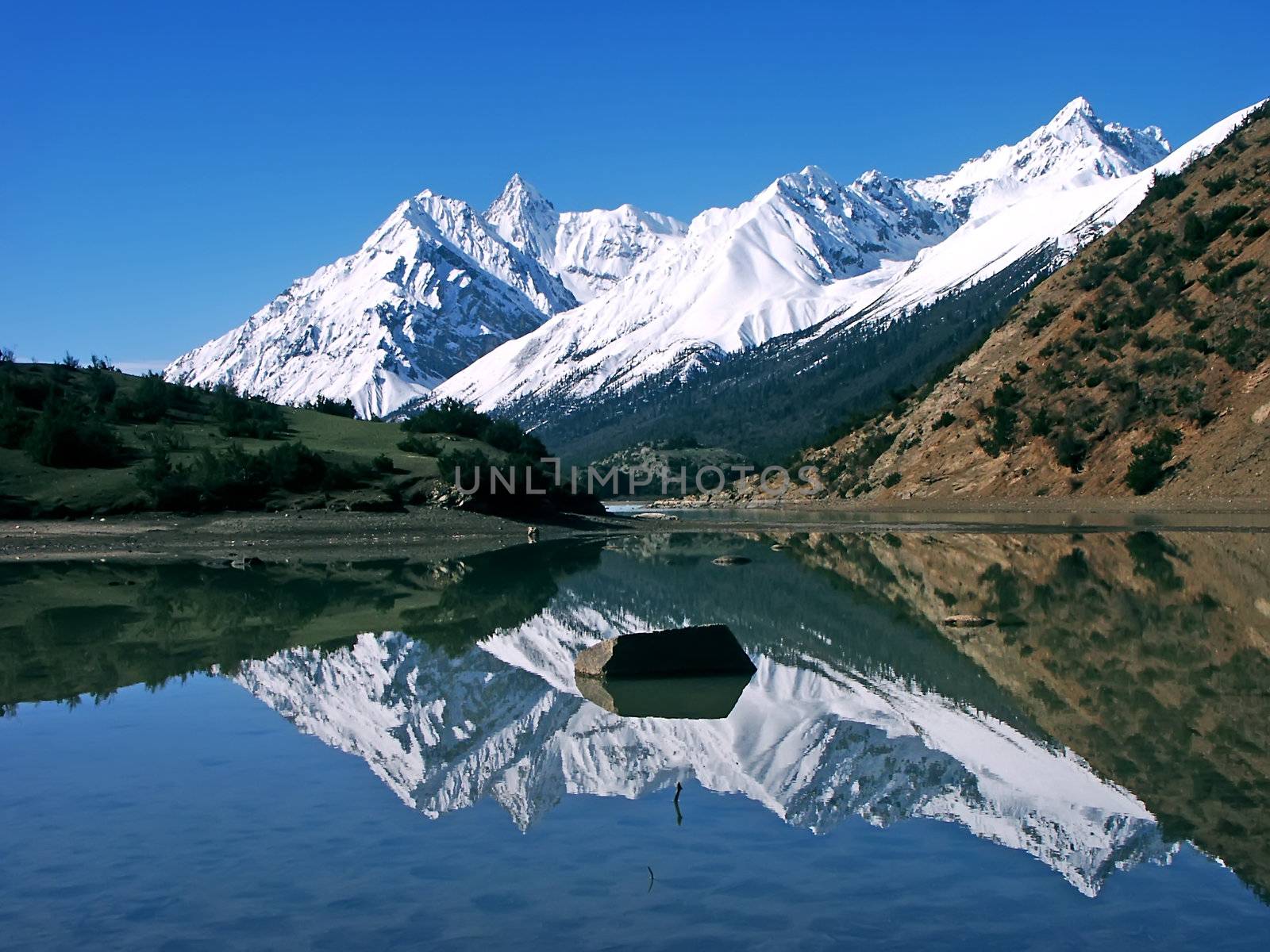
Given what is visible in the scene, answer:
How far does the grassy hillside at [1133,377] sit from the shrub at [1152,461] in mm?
93

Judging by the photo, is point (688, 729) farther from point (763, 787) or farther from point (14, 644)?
point (14, 644)

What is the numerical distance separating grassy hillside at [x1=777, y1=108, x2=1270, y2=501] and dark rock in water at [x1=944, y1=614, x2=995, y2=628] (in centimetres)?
4207

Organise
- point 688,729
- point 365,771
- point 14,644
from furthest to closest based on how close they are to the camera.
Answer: point 14,644 < point 688,729 < point 365,771

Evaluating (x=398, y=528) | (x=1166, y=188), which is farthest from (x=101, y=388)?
(x=1166, y=188)

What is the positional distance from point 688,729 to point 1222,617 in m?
12.2

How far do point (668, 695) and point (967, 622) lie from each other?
26.0ft

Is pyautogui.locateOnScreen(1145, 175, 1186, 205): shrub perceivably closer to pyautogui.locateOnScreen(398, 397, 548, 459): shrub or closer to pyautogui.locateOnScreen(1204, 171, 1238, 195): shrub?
pyautogui.locateOnScreen(1204, 171, 1238, 195): shrub

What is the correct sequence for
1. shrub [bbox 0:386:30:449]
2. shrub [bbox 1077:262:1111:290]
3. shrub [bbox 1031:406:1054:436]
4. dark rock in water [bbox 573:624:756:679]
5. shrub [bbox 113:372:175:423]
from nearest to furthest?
dark rock in water [bbox 573:624:756:679]
shrub [bbox 0:386:30:449]
shrub [bbox 113:372:175:423]
shrub [bbox 1031:406:1054:436]
shrub [bbox 1077:262:1111:290]

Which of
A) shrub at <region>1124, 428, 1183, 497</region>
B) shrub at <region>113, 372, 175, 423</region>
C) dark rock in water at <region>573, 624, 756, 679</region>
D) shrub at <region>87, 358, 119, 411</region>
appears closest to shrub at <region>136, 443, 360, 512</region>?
shrub at <region>113, 372, 175, 423</region>

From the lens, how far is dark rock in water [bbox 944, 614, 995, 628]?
860 inches

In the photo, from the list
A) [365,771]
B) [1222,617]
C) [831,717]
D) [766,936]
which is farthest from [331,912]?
[1222,617]

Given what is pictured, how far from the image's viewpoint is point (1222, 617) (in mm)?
21484

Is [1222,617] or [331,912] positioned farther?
[1222,617]

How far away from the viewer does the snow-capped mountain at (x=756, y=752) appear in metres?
10.6
